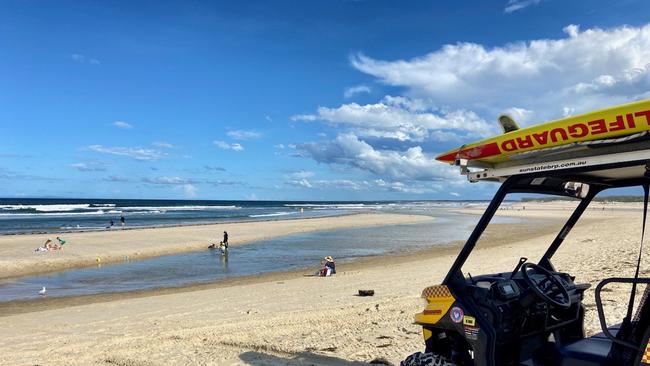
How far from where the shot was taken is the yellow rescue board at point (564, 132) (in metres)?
2.97

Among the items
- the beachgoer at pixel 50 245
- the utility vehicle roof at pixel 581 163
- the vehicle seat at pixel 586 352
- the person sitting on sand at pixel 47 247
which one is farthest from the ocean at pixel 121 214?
the vehicle seat at pixel 586 352

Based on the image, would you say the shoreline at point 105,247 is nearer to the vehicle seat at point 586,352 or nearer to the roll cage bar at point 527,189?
the roll cage bar at point 527,189

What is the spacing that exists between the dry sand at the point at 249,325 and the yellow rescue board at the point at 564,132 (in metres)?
2.94

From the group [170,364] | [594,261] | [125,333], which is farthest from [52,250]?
[594,261]

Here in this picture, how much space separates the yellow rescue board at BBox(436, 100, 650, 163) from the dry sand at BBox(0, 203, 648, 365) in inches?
116

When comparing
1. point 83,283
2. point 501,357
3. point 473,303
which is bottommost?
point 83,283

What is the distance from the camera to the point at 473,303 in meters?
3.84

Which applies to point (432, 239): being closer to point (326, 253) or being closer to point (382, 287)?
point (326, 253)

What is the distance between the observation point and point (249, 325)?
7809 millimetres

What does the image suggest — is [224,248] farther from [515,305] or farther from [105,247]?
[515,305]

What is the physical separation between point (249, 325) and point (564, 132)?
5.83m

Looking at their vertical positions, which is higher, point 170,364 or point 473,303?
point 473,303

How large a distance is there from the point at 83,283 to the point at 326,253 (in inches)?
405

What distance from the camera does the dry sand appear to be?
6.18 metres
